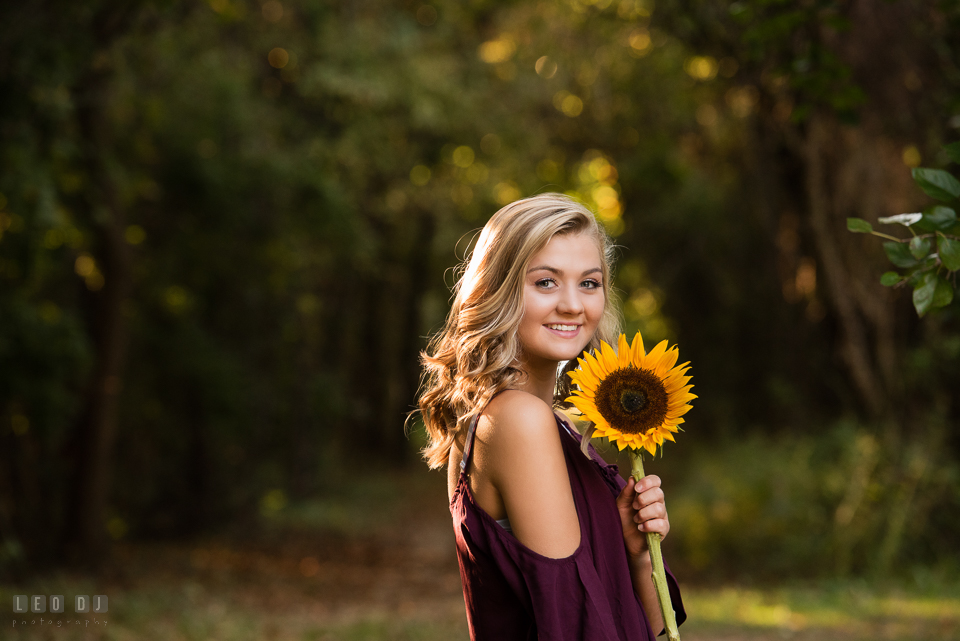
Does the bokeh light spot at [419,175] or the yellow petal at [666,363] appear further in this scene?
the bokeh light spot at [419,175]

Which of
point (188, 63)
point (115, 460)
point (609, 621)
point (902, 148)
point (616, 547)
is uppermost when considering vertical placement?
point (188, 63)

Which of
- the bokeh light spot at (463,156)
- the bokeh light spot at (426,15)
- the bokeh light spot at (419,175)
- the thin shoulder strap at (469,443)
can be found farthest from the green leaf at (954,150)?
the bokeh light spot at (419,175)

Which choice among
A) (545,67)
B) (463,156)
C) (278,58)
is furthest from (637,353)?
(463,156)

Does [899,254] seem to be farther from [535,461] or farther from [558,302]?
[535,461]

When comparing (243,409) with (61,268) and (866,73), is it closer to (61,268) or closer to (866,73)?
(61,268)

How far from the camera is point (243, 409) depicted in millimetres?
12070

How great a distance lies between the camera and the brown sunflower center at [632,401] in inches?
70.9

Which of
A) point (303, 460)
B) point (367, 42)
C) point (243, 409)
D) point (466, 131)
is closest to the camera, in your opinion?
point (367, 42)

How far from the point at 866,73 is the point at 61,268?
8.64 meters

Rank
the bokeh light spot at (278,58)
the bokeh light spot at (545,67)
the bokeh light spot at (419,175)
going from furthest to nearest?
the bokeh light spot at (419,175)
the bokeh light spot at (545,67)
the bokeh light spot at (278,58)

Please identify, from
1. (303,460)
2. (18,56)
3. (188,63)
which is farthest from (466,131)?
(18,56)

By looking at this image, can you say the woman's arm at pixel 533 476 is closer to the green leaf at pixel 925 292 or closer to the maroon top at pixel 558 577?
the maroon top at pixel 558 577

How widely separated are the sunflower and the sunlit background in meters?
1.81

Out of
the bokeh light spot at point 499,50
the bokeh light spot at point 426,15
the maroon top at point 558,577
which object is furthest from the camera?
the bokeh light spot at point 499,50
